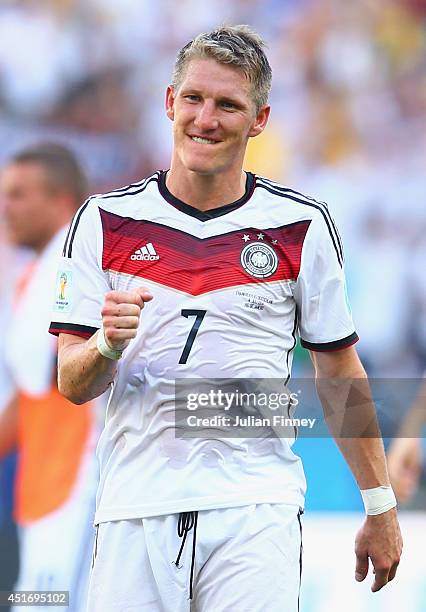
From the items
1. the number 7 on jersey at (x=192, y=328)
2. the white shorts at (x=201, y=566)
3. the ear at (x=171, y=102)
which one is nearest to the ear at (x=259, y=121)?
the ear at (x=171, y=102)

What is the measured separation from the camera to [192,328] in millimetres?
3008

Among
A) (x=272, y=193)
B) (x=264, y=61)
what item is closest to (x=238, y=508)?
(x=272, y=193)

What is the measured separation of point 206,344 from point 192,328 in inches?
2.2

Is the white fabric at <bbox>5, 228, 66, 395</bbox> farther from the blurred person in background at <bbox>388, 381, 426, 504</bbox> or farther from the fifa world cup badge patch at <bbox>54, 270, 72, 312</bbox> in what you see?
the fifa world cup badge patch at <bbox>54, 270, 72, 312</bbox>

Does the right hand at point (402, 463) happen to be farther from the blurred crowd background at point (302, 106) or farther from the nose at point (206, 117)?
the nose at point (206, 117)

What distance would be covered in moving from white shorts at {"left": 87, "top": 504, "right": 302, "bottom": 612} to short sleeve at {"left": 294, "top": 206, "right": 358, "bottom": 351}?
52 cm


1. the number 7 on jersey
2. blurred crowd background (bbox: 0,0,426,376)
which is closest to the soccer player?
the number 7 on jersey

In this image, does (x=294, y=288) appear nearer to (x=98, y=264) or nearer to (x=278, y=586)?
(x=98, y=264)

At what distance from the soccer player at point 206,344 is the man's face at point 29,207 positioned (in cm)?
321

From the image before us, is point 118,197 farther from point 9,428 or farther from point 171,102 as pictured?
point 9,428

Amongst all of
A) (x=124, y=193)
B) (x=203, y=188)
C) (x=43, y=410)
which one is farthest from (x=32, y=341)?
(x=203, y=188)

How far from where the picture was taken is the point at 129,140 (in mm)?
6371

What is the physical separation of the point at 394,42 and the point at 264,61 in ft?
11.6

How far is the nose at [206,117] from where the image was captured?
3033 millimetres
